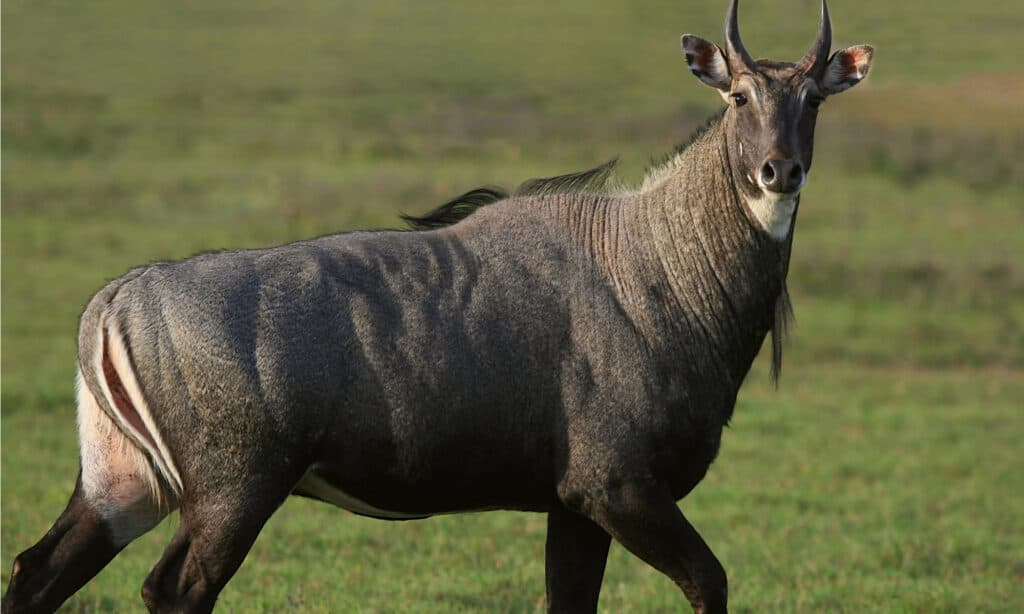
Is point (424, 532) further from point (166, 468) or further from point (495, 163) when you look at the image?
point (495, 163)

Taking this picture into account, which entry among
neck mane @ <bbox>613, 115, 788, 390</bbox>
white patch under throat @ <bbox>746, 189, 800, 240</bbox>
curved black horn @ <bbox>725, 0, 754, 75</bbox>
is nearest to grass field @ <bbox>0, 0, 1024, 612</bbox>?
neck mane @ <bbox>613, 115, 788, 390</bbox>

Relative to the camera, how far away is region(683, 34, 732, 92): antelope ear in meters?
7.13

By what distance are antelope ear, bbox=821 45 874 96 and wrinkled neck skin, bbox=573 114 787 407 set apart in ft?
1.95

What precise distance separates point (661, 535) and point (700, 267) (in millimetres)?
1368

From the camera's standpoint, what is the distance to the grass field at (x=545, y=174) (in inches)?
405

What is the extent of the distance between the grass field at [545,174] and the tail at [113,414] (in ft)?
6.69

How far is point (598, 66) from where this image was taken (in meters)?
40.5

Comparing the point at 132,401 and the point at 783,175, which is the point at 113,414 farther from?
the point at 783,175

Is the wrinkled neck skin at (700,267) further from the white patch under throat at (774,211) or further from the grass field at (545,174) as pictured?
the grass field at (545,174)

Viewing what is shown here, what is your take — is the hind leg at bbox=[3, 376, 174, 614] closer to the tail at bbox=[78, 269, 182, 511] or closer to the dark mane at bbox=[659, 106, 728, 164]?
the tail at bbox=[78, 269, 182, 511]

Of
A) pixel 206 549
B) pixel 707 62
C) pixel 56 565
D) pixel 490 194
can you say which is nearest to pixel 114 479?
pixel 56 565

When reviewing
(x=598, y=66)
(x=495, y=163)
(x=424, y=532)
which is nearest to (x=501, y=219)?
(x=424, y=532)

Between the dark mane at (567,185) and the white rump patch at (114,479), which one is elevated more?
the dark mane at (567,185)

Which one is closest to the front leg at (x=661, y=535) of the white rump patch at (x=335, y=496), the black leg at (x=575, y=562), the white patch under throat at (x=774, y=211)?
the black leg at (x=575, y=562)
